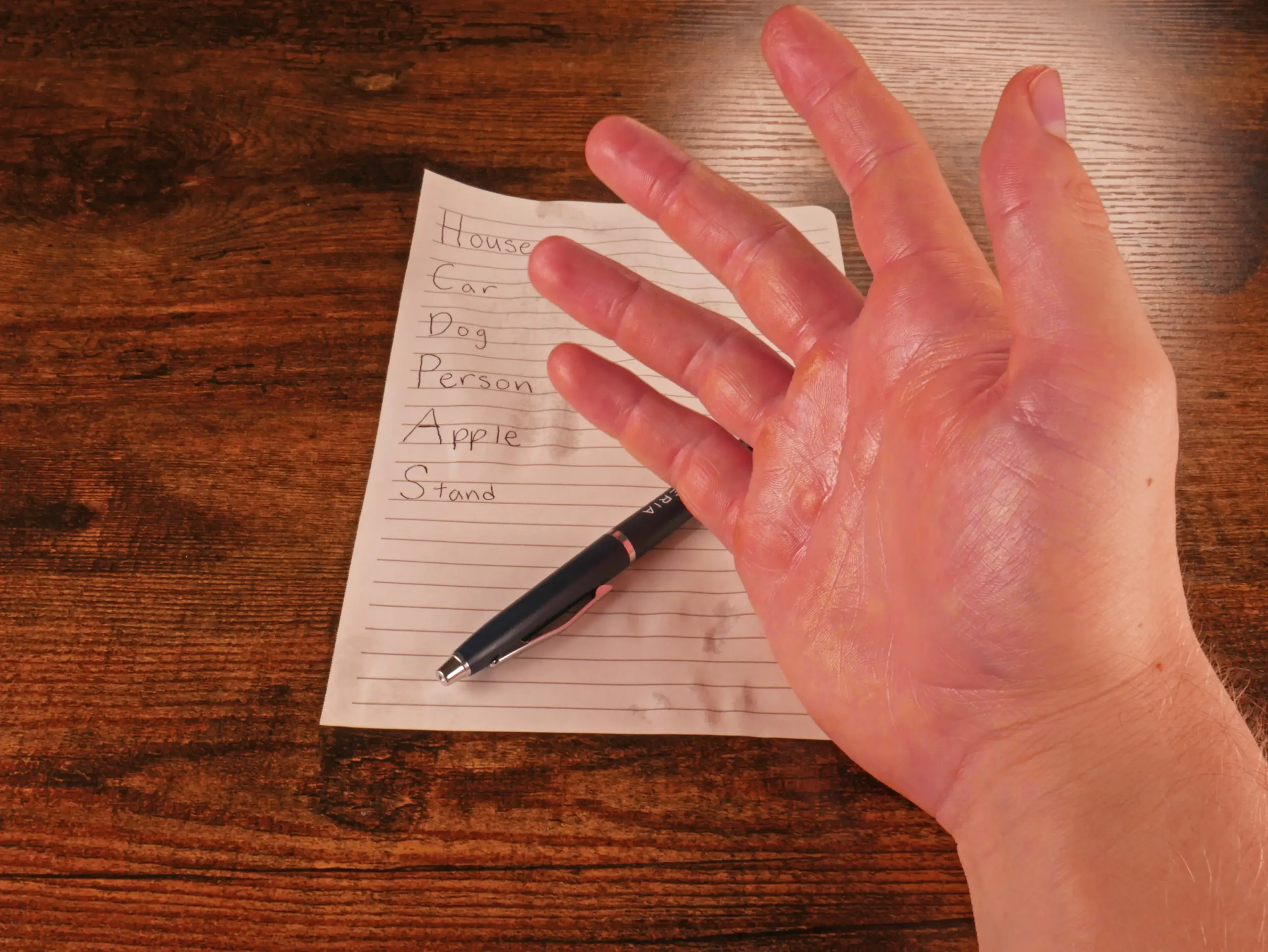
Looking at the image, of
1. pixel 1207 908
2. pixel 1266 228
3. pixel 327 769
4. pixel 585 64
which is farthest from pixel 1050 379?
pixel 585 64

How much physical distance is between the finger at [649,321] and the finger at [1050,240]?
24 centimetres

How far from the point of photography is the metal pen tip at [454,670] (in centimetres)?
61

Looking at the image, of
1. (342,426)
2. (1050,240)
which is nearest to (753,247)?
(1050,240)

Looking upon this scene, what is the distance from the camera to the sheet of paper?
0.61 metres

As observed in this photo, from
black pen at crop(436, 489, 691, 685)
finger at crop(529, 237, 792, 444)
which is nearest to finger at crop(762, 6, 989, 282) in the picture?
finger at crop(529, 237, 792, 444)

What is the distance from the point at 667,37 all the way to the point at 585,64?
0.11 meters

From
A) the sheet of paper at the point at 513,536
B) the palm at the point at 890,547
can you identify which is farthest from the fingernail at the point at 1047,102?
the sheet of paper at the point at 513,536

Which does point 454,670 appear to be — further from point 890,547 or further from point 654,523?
point 890,547

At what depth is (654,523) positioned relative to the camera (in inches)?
27.0

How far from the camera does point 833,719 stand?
578 mm

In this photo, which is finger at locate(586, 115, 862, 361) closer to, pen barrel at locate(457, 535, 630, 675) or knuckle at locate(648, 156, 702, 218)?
knuckle at locate(648, 156, 702, 218)

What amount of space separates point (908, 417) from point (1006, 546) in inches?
3.8

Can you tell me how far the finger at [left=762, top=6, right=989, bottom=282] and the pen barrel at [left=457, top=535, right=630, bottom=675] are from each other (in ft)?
0.89

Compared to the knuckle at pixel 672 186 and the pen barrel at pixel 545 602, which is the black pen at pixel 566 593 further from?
the knuckle at pixel 672 186
